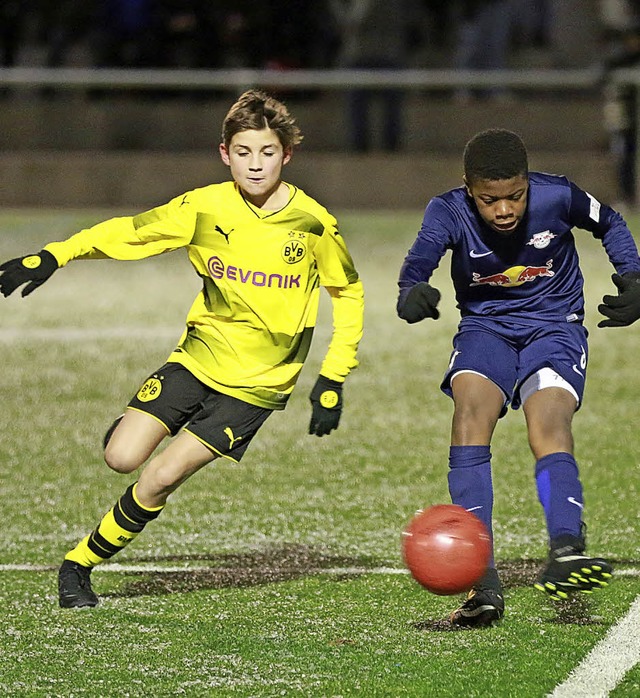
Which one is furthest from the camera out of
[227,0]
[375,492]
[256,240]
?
[227,0]

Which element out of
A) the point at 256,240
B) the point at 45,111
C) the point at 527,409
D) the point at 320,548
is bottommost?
the point at 320,548

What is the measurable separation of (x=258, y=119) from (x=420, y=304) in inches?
34.4

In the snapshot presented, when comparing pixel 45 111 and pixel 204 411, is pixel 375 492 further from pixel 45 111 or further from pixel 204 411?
pixel 45 111

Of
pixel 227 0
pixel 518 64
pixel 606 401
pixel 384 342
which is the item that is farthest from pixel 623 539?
pixel 518 64

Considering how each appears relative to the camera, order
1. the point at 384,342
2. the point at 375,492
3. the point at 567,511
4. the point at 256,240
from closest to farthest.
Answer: the point at 567,511, the point at 256,240, the point at 375,492, the point at 384,342

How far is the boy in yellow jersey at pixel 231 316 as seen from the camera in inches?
191

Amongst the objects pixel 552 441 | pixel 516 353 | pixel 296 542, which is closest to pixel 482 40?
pixel 296 542

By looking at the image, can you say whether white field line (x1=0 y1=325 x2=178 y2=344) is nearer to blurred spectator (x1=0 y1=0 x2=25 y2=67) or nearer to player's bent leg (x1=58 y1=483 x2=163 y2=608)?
blurred spectator (x1=0 y1=0 x2=25 y2=67)

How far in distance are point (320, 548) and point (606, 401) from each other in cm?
337

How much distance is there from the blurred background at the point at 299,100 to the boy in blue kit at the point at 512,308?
10009mm

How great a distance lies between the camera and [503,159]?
177 inches

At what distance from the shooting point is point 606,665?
4.10 m

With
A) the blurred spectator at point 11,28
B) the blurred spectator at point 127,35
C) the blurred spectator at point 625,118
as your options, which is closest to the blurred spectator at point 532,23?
the blurred spectator at point 625,118

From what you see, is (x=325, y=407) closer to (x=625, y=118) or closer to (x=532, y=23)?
(x=625, y=118)
